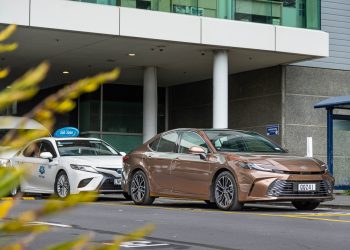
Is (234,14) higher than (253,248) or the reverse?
higher

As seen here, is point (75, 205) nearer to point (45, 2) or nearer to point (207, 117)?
point (45, 2)

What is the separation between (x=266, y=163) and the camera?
12.4 metres

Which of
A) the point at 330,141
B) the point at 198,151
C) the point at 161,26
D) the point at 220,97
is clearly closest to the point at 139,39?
the point at 161,26

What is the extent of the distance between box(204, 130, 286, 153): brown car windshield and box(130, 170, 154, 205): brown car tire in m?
1.55

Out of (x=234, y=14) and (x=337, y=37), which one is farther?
(x=337, y=37)

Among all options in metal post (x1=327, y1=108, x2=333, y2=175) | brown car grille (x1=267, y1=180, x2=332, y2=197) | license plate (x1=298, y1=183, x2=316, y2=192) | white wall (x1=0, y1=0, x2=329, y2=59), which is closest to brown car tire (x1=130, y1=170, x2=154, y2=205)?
brown car grille (x1=267, y1=180, x2=332, y2=197)

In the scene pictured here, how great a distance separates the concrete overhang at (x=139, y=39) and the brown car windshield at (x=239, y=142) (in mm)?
8801

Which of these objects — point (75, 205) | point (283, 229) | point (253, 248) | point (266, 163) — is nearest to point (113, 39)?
point (266, 163)

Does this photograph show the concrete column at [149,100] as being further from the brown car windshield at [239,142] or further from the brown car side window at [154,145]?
the brown car windshield at [239,142]

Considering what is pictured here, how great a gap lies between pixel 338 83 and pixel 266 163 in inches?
657

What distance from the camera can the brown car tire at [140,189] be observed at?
1432 centimetres

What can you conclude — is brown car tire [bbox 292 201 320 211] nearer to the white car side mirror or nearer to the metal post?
the white car side mirror

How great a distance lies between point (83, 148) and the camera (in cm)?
1752

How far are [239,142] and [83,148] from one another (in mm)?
5082
